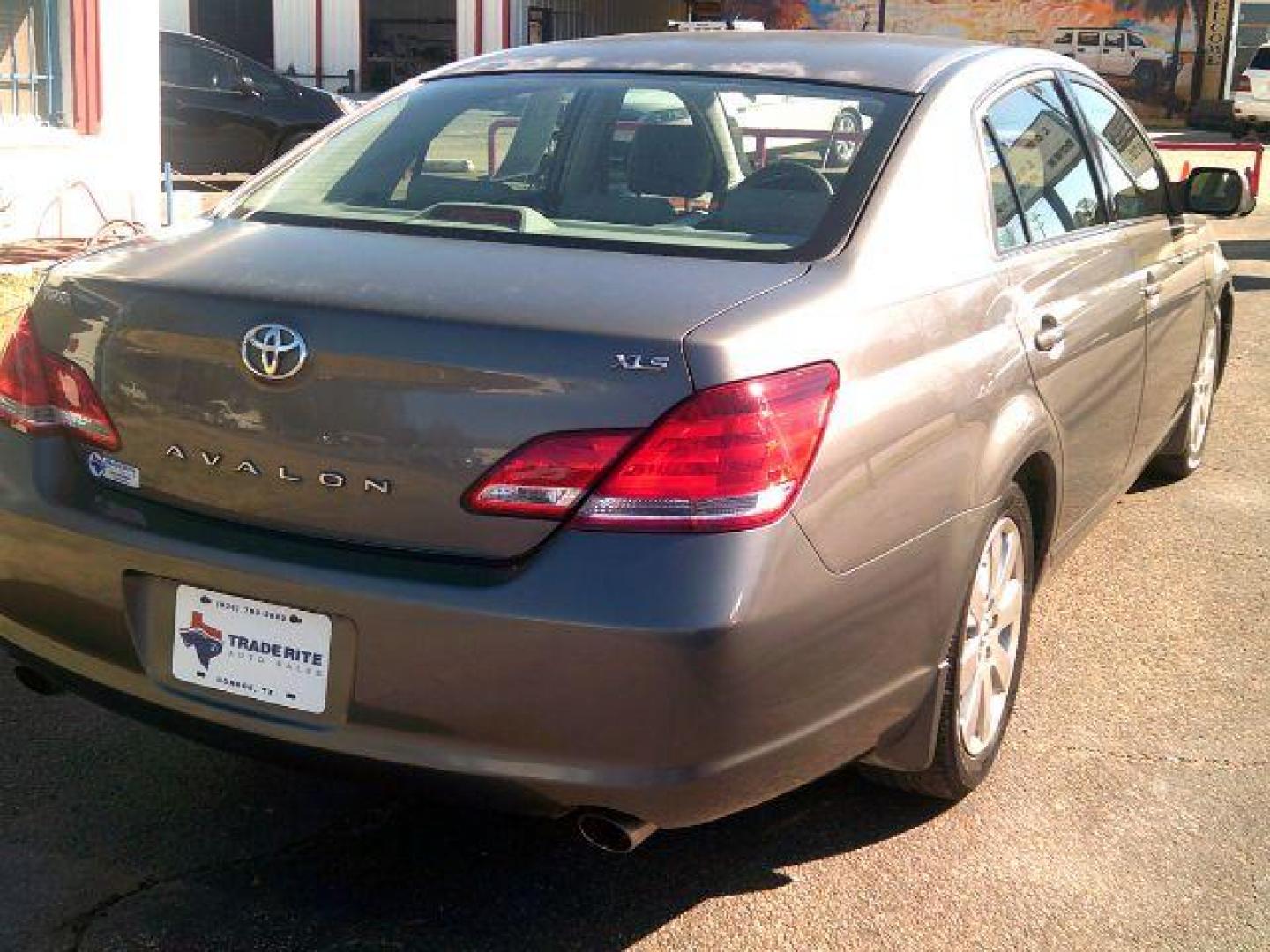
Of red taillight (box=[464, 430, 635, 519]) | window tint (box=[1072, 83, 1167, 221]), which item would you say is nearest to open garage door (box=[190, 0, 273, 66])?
window tint (box=[1072, 83, 1167, 221])

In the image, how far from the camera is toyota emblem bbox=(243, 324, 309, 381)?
274 centimetres

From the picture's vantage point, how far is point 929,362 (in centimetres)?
308

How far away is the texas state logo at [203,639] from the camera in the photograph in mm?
2809

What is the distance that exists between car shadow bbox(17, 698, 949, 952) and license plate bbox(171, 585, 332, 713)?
0.19 meters

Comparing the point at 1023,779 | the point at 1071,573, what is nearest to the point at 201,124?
the point at 1071,573

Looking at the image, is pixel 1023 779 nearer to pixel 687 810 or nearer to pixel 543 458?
pixel 687 810

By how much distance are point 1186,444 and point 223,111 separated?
40.7 feet

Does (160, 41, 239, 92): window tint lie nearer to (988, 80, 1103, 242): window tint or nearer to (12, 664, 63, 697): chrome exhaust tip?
(988, 80, 1103, 242): window tint

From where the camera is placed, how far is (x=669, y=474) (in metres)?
2.58

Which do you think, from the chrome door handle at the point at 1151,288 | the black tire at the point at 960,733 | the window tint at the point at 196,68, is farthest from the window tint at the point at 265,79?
the black tire at the point at 960,733

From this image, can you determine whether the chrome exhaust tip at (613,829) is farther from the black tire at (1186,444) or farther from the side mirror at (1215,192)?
the black tire at (1186,444)

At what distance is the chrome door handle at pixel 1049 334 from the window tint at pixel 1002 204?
0.19 meters

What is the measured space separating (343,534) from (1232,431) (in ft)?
18.0

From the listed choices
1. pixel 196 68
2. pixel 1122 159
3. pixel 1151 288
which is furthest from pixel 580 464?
pixel 196 68
